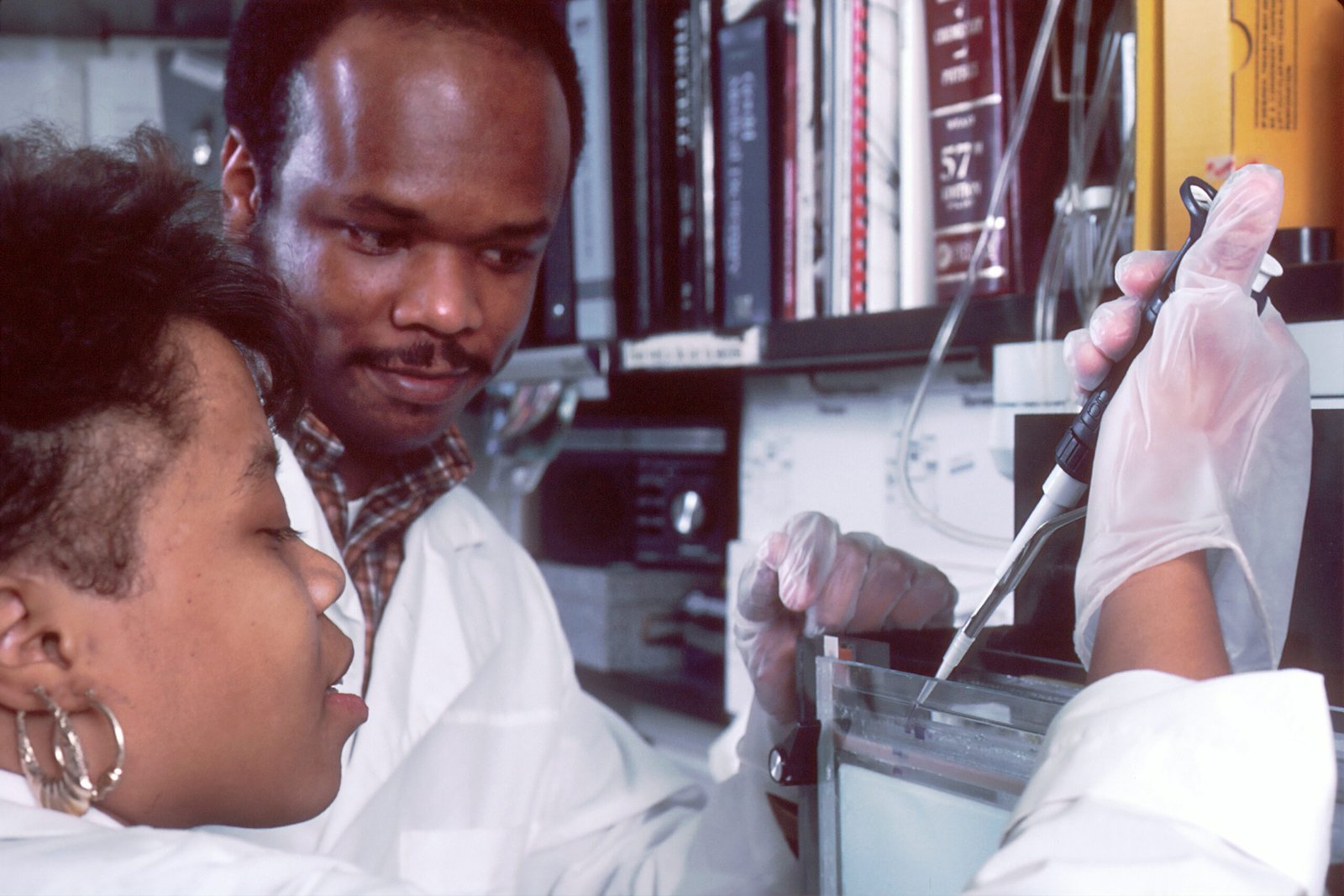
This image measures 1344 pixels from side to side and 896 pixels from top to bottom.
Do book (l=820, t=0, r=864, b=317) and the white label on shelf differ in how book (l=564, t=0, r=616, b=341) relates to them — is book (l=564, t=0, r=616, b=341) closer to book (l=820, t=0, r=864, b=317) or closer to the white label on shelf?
the white label on shelf

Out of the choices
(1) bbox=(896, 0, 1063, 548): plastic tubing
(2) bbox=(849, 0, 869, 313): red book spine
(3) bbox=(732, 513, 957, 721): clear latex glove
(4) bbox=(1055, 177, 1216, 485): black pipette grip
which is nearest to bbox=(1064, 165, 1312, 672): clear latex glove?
(4) bbox=(1055, 177, 1216, 485): black pipette grip

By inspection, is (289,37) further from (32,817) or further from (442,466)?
(32,817)

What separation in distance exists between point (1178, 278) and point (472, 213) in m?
0.57

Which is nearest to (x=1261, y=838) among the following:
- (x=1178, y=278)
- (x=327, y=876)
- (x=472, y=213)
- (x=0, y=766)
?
(x=1178, y=278)

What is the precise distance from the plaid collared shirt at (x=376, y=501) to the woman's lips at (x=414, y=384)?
0.35 feet

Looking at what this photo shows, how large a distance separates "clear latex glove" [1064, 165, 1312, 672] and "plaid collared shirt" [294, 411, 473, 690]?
0.74m

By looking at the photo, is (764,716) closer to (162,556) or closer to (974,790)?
Result: (974,790)

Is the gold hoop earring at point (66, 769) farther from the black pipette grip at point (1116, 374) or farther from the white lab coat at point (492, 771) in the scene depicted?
the black pipette grip at point (1116, 374)

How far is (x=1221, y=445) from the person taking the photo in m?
0.55

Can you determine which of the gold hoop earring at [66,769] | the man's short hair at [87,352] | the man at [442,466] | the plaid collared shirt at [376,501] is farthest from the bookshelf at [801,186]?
the gold hoop earring at [66,769]

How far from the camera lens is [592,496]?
1.62m

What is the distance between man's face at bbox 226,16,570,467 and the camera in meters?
0.93

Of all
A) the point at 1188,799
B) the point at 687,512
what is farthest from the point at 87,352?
the point at 687,512

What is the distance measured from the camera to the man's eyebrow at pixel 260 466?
61cm
